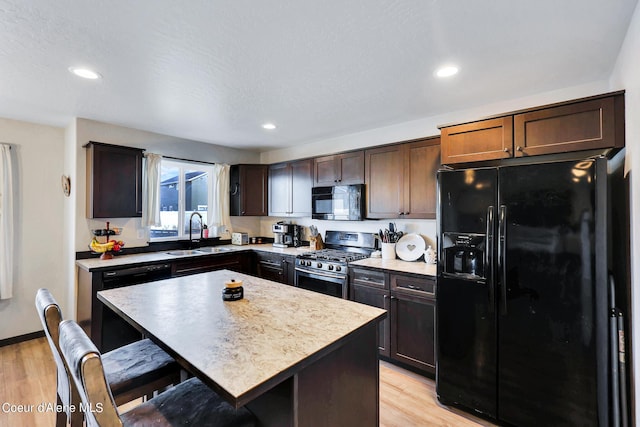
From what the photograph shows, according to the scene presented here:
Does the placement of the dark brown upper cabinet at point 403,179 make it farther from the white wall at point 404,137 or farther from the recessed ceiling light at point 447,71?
the recessed ceiling light at point 447,71

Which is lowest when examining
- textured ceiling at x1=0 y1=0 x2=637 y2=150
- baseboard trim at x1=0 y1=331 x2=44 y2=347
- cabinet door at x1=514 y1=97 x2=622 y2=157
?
baseboard trim at x1=0 y1=331 x2=44 y2=347

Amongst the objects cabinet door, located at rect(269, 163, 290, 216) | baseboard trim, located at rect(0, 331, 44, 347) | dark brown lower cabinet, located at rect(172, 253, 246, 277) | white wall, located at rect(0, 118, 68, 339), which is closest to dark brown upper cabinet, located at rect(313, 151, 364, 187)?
cabinet door, located at rect(269, 163, 290, 216)

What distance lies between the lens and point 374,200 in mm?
3424

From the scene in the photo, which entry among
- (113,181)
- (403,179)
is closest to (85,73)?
(113,181)

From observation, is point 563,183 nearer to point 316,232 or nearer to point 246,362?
point 246,362

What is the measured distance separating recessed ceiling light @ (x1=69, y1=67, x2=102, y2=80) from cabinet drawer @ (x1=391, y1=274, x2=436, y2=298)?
293 cm

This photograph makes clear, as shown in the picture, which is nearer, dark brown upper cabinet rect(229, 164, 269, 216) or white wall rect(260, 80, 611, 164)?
white wall rect(260, 80, 611, 164)

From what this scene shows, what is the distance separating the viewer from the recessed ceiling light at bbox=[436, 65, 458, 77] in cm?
212

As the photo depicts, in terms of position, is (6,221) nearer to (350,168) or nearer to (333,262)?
(333,262)

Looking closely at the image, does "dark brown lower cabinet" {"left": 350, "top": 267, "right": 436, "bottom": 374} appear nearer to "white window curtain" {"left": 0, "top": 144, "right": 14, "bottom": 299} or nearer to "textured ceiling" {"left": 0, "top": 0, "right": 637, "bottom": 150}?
"textured ceiling" {"left": 0, "top": 0, "right": 637, "bottom": 150}

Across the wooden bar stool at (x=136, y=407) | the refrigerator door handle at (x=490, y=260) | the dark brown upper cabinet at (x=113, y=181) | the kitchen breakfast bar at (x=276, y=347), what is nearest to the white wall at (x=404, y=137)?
the refrigerator door handle at (x=490, y=260)

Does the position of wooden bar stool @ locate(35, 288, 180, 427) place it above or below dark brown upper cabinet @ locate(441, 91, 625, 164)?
below

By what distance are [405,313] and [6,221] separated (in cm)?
433

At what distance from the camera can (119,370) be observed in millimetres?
1486
